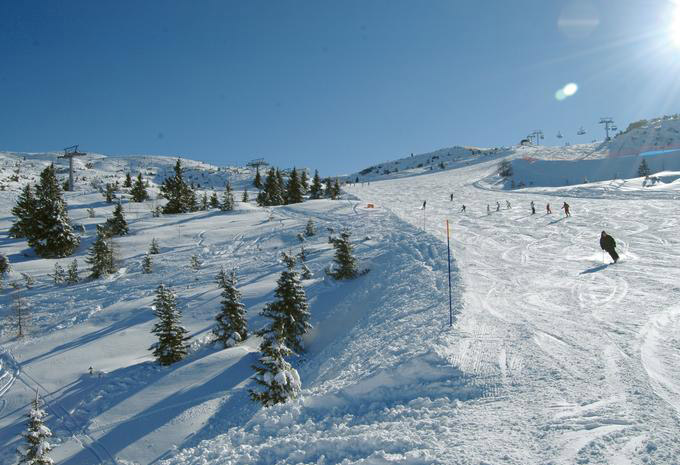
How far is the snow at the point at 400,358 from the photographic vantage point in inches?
240

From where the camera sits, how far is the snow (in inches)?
240

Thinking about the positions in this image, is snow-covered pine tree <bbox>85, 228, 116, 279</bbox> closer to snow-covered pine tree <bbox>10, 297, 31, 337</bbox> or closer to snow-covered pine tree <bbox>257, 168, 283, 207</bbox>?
snow-covered pine tree <bbox>10, 297, 31, 337</bbox>

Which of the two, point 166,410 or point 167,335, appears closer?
point 166,410

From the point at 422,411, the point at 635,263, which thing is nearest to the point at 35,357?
the point at 422,411

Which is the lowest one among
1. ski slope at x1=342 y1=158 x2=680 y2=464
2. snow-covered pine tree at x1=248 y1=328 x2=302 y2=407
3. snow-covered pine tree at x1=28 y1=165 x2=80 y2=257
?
snow-covered pine tree at x1=248 y1=328 x2=302 y2=407

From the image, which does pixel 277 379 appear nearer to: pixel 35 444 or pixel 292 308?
pixel 35 444

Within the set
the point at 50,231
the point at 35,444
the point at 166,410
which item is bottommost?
the point at 166,410

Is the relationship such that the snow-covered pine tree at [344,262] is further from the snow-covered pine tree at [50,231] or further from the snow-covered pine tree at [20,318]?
the snow-covered pine tree at [50,231]

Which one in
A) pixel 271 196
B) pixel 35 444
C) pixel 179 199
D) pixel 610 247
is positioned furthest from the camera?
pixel 271 196

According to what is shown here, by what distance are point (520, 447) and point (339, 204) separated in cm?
4660

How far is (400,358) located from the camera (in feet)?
30.6

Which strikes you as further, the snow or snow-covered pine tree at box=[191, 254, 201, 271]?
snow-covered pine tree at box=[191, 254, 201, 271]

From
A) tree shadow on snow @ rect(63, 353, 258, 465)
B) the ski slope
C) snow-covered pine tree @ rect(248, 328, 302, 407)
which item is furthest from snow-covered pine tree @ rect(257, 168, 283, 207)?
snow-covered pine tree @ rect(248, 328, 302, 407)

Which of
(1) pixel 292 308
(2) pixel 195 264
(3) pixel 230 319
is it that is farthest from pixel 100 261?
(1) pixel 292 308
